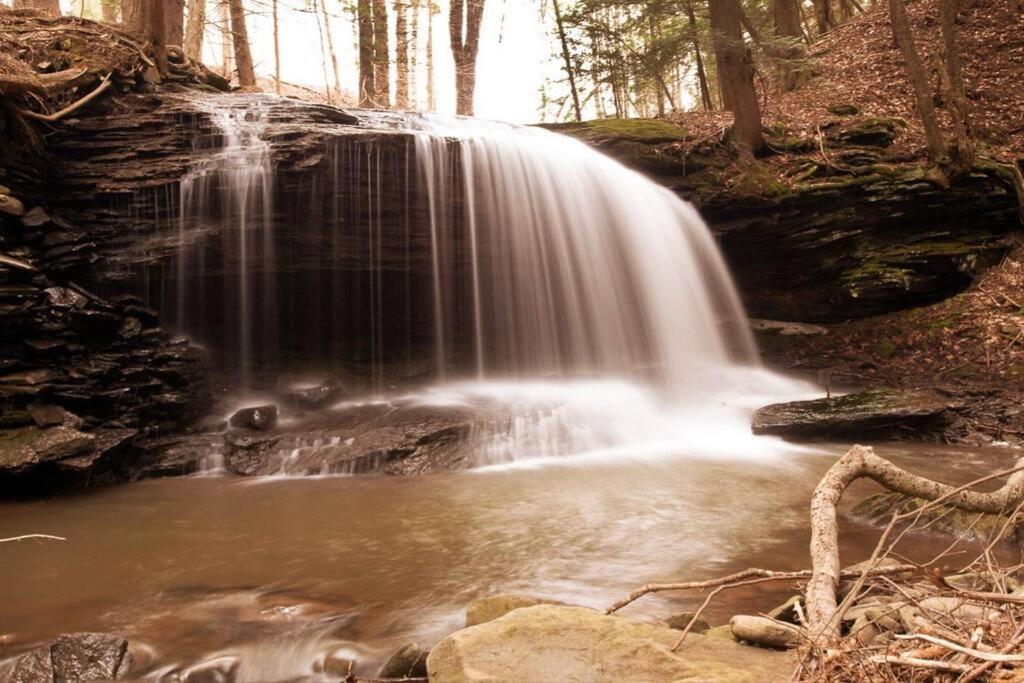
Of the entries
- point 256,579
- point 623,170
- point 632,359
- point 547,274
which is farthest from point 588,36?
point 256,579

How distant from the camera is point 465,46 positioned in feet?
56.1

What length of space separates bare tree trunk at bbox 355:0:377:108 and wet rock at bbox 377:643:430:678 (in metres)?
16.2

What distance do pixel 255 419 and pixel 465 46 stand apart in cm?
1218

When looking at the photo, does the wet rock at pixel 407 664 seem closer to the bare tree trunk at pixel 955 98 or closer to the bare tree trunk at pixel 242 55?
the bare tree trunk at pixel 955 98

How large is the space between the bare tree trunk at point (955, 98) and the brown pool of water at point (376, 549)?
590 centimetres

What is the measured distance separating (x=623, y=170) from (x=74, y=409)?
977 centimetres

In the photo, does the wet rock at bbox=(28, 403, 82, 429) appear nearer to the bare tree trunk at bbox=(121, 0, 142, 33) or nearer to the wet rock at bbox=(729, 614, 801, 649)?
the bare tree trunk at bbox=(121, 0, 142, 33)

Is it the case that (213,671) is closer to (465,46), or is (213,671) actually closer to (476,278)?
(476,278)

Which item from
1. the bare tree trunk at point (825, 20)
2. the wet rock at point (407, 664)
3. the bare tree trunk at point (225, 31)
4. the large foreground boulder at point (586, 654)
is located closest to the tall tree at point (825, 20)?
the bare tree trunk at point (825, 20)

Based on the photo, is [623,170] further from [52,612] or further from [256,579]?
[52,612]

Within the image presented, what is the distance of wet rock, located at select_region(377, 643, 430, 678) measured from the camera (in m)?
3.11

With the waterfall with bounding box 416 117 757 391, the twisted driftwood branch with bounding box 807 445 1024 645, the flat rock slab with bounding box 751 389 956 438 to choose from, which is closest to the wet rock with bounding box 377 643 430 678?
the twisted driftwood branch with bounding box 807 445 1024 645

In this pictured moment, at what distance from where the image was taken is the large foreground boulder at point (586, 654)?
7.68ft

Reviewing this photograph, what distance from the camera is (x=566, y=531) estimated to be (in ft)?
18.8
